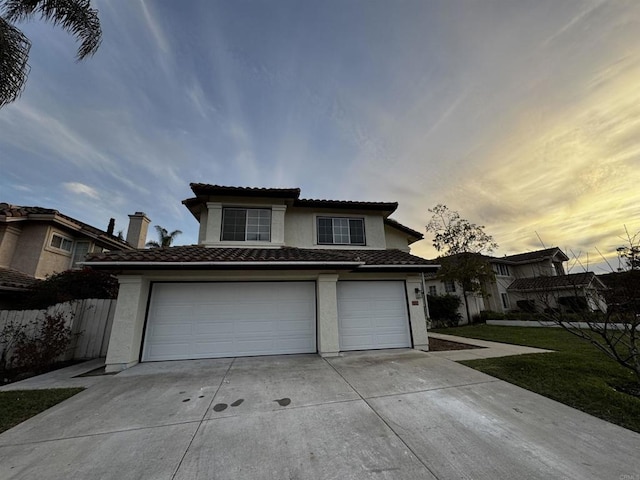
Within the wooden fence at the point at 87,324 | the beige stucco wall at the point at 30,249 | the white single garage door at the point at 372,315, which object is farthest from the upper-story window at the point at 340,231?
the beige stucco wall at the point at 30,249

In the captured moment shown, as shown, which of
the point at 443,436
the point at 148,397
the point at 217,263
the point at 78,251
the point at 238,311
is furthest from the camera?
the point at 78,251

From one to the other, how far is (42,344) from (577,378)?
44.9 ft

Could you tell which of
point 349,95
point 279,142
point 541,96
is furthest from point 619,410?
point 279,142

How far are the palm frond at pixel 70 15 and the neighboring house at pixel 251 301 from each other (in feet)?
15.9

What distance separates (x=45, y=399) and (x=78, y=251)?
40.5ft

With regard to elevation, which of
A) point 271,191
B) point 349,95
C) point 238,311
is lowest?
point 238,311

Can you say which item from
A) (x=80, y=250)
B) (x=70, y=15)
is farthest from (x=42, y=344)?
(x=70, y=15)

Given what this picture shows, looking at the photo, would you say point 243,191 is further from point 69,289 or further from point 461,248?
point 461,248

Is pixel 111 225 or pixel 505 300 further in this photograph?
pixel 505 300

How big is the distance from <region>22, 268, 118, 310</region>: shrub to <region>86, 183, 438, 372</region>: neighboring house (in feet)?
13.6

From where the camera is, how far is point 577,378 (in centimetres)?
521

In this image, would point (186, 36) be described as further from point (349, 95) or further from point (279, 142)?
point (349, 95)

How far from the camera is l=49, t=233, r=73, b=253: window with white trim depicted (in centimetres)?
1241

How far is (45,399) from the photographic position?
15.5 feet
